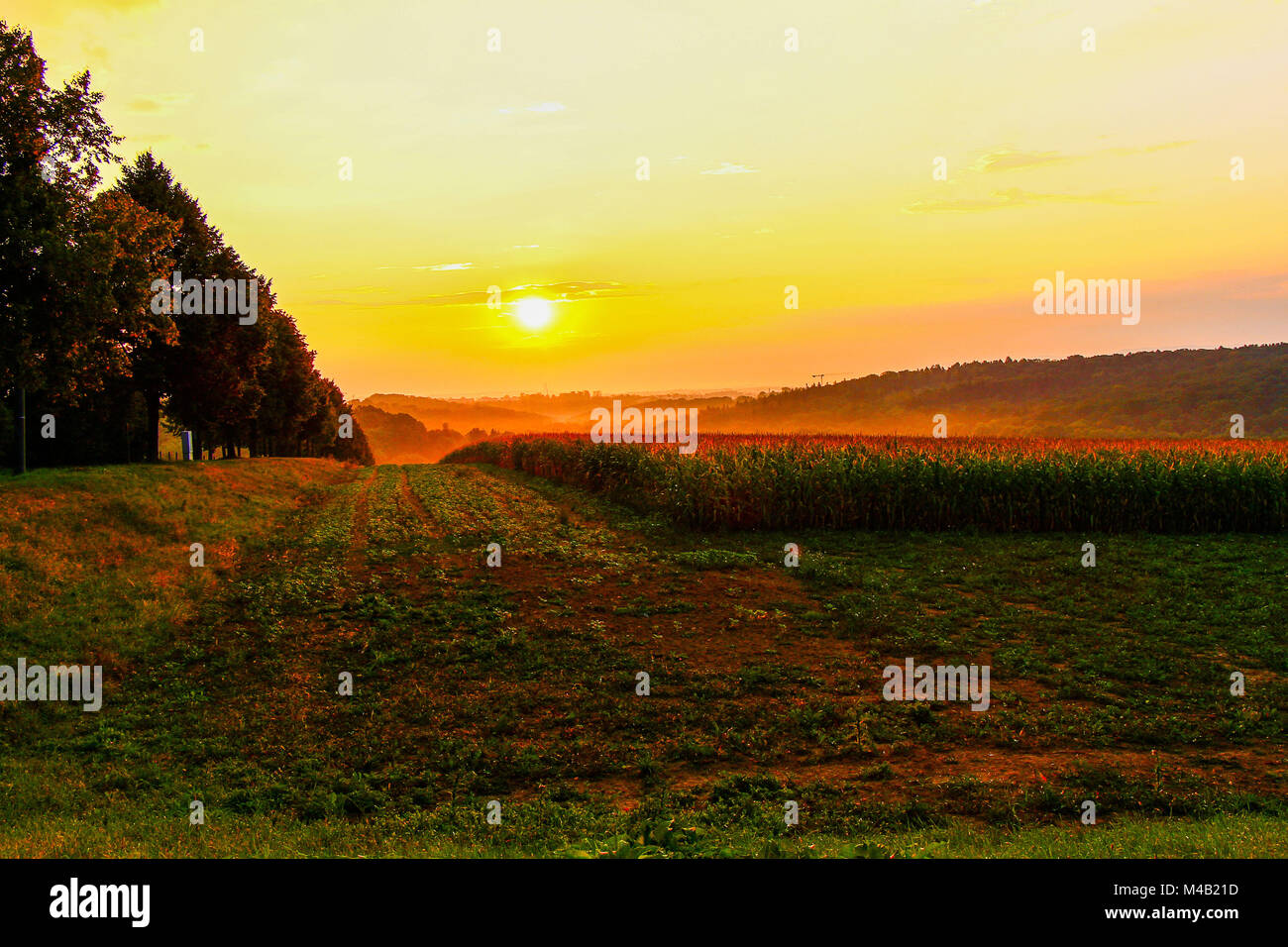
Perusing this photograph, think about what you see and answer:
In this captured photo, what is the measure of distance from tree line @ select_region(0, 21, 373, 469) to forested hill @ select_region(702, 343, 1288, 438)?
8384 centimetres

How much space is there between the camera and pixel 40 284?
23.7 m

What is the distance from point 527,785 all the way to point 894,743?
4.26 metres

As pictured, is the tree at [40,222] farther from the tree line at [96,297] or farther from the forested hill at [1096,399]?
the forested hill at [1096,399]

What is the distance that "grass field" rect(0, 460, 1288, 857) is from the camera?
7230 millimetres

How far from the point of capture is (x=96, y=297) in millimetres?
24609

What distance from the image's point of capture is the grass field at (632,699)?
723 cm

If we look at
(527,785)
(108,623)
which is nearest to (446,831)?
(527,785)

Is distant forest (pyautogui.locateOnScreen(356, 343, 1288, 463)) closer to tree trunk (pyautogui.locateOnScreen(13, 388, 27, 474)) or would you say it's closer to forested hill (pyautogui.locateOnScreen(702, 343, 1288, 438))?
forested hill (pyautogui.locateOnScreen(702, 343, 1288, 438))

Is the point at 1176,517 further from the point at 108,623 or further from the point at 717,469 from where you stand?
the point at 108,623

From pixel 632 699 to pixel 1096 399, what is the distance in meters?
170

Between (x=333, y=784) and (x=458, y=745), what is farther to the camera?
(x=458, y=745)

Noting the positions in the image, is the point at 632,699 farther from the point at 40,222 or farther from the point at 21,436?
the point at 21,436

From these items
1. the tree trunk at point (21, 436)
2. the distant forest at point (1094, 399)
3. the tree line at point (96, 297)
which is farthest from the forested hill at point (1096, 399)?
the tree trunk at point (21, 436)
